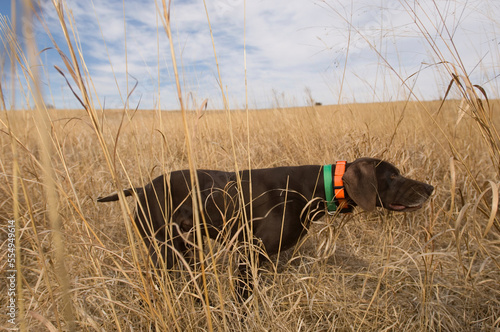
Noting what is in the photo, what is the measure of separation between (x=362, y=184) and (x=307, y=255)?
0.76m

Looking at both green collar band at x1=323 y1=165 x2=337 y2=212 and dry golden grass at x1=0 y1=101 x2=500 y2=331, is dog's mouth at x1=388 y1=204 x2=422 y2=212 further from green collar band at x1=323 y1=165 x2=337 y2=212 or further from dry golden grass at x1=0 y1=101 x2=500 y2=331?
green collar band at x1=323 y1=165 x2=337 y2=212

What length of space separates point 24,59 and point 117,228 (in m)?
1.90

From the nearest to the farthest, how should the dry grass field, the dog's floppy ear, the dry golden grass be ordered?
the dry grass field → the dry golden grass → the dog's floppy ear

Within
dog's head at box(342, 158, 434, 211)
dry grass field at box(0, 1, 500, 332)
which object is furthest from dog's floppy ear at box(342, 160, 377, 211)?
dry grass field at box(0, 1, 500, 332)

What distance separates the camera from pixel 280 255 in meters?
2.62

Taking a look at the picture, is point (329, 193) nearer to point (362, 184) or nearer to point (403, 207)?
point (362, 184)

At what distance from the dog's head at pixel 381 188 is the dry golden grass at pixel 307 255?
0.12 m

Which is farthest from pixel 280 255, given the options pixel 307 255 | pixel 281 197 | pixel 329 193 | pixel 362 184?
pixel 362 184

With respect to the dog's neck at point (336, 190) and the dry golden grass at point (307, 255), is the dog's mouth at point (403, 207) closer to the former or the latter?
the dry golden grass at point (307, 255)

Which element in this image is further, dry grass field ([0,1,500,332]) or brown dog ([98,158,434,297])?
brown dog ([98,158,434,297])

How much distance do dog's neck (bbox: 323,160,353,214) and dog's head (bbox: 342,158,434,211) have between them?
0.14 feet

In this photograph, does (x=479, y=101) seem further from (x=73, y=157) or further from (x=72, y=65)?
(x=73, y=157)

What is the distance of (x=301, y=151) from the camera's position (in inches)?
150

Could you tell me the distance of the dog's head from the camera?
2.06 meters
